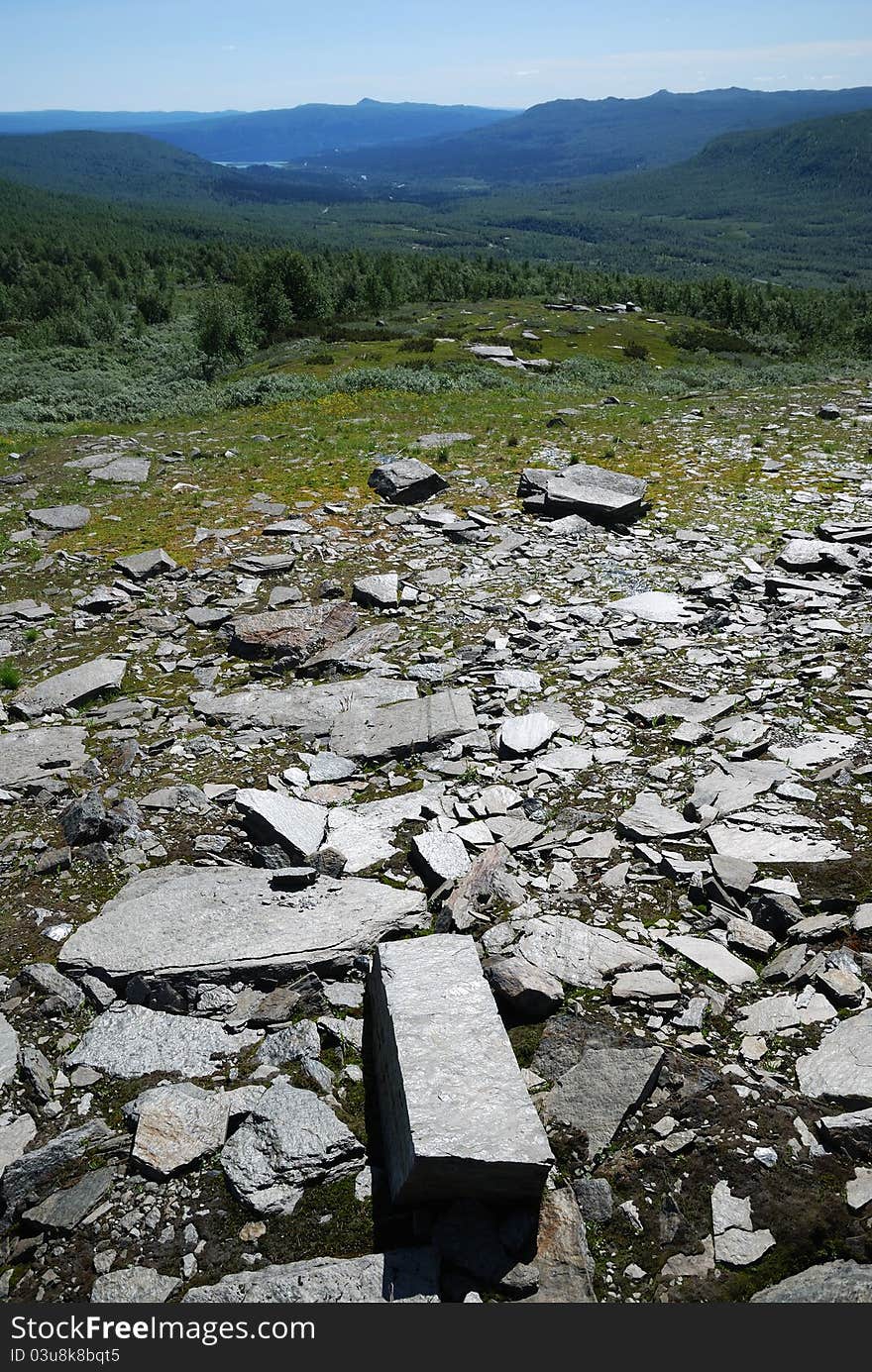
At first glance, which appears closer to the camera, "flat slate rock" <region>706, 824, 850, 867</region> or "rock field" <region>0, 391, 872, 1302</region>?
"rock field" <region>0, 391, 872, 1302</region>

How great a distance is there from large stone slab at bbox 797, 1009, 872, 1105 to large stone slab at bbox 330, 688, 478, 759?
14.4 ft

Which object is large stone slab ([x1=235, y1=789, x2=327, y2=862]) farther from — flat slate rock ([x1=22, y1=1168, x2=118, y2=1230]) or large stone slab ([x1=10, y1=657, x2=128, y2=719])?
large stone slab ([x1=10, y1=657, x2=128, y2=719])

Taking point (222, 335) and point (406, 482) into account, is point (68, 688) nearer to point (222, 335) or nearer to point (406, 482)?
point (406, 482)

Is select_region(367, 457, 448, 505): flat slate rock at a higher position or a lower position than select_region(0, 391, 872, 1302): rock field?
higher

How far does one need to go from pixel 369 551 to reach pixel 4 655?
5.82 metres

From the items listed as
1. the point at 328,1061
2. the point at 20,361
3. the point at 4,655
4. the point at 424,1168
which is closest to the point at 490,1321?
the point at 424,1168

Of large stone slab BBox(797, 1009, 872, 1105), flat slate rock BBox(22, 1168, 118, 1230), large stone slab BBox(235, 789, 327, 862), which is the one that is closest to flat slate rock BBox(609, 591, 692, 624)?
large stone slab BBox(235, 789, 327, 862)

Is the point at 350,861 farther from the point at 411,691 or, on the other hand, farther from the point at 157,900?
the point at 411,691

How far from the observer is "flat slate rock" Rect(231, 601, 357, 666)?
1015cm

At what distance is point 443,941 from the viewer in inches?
208

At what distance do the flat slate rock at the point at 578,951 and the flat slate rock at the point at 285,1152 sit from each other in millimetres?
1696

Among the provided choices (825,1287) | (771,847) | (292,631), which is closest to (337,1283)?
(825,1287)

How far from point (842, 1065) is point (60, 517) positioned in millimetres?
15432

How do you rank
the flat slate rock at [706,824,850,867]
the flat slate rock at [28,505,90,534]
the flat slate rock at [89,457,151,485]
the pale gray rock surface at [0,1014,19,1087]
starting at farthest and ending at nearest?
the flat slate rock at [89,457,151,485] → the flat slate rock at [28,505,90,534] → the flat slate rock at [706,824,850,867] → the pale gray rock surface at [0,1014,19,1087]
